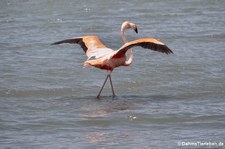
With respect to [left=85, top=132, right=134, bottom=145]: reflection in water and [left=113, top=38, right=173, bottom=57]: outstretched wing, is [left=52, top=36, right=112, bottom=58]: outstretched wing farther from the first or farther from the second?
[left=85, top=132, right=134, bottom=145]: reflection in water

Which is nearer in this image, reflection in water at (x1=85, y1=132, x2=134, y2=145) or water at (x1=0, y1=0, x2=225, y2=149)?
reflection in water at (x1=85, y1=132, x2=134, y2=145)

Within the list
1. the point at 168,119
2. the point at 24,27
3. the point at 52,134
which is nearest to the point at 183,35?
the point at 24,27

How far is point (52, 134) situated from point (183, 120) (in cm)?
161

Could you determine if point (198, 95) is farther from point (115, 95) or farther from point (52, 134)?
point (52, 134)

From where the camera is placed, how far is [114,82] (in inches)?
436

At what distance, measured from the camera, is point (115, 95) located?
10.3 metres

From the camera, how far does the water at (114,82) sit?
818cm

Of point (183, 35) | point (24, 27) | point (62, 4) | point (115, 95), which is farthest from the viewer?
point (62, 4)

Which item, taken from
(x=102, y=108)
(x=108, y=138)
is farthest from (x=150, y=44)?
(x=108, y=138)

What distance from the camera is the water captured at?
322 inches
